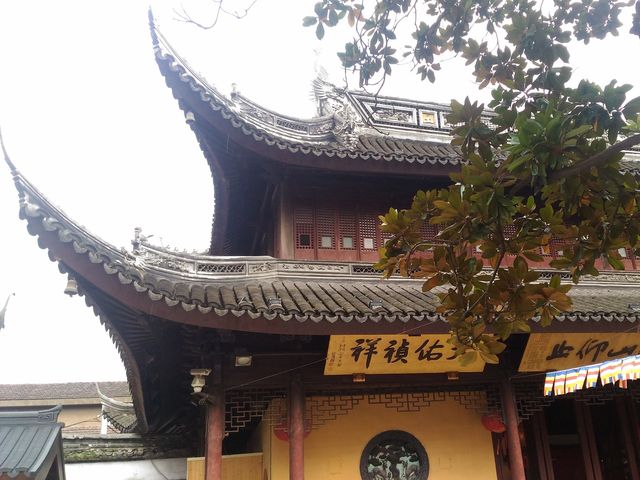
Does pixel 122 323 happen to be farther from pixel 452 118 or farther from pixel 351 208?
pixel 452 118

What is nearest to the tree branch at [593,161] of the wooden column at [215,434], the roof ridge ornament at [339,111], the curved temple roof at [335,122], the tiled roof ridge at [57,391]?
the curved temple roof at [335,122]

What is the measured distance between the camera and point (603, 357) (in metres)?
6.97

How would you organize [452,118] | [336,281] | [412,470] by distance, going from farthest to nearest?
1. [336,281]
2. [412,470]
3. [452,118]

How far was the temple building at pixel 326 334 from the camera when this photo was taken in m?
5.68

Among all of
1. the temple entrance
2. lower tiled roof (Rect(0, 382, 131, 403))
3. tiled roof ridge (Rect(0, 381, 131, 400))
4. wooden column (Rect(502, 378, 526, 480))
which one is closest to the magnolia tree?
wooden column (Rect(502, 378, 526, 480))

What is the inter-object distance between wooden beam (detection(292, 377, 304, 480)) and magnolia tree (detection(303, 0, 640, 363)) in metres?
3.70

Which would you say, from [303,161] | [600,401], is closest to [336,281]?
[303,161]

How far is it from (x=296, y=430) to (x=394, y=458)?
1.44 metres

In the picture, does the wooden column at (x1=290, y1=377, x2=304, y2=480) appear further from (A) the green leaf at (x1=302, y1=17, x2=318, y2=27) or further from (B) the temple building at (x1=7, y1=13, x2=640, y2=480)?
(A) the green leaf at (x1=302, y1=17, x2=318, y2=27)

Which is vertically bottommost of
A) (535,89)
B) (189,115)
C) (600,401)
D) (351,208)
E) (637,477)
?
(637,477)

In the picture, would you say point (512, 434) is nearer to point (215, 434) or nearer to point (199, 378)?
point (215, 434)

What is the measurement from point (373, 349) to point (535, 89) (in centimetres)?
381

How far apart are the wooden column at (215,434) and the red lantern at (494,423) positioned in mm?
3257

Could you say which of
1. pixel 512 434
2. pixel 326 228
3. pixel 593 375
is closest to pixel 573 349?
pixel 593 375
